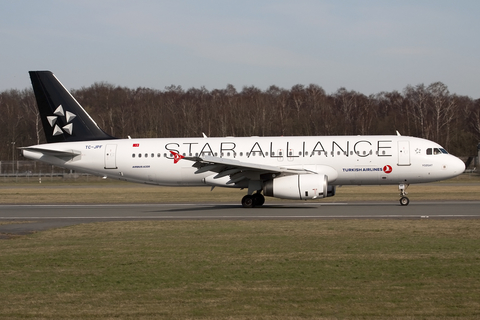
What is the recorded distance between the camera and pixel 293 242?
47.8 feet

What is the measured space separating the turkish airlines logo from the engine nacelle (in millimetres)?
11681

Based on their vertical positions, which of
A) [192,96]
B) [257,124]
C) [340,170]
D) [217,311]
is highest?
[192,96]

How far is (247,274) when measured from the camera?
1063 cm

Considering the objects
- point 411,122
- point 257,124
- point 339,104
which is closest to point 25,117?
point 257,124

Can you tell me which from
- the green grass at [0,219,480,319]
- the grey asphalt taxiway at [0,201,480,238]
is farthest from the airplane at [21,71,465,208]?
the green grass at [0,219,480,319]

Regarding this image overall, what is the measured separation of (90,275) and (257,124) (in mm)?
80530

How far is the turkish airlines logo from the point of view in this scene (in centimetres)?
3066

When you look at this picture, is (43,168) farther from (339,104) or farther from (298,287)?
(298,287)

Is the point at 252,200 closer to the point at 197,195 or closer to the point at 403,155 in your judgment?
the point at 403,155

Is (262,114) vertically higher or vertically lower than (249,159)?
higher

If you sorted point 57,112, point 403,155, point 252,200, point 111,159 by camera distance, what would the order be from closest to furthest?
1. point 403,155
2. point 252,200
3. point 111,159
4. point 57,112

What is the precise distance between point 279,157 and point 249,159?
148cm

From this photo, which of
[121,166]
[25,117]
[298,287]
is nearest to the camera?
[298,287]

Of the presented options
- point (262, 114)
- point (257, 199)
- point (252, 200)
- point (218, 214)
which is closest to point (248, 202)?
point (252, 200)
